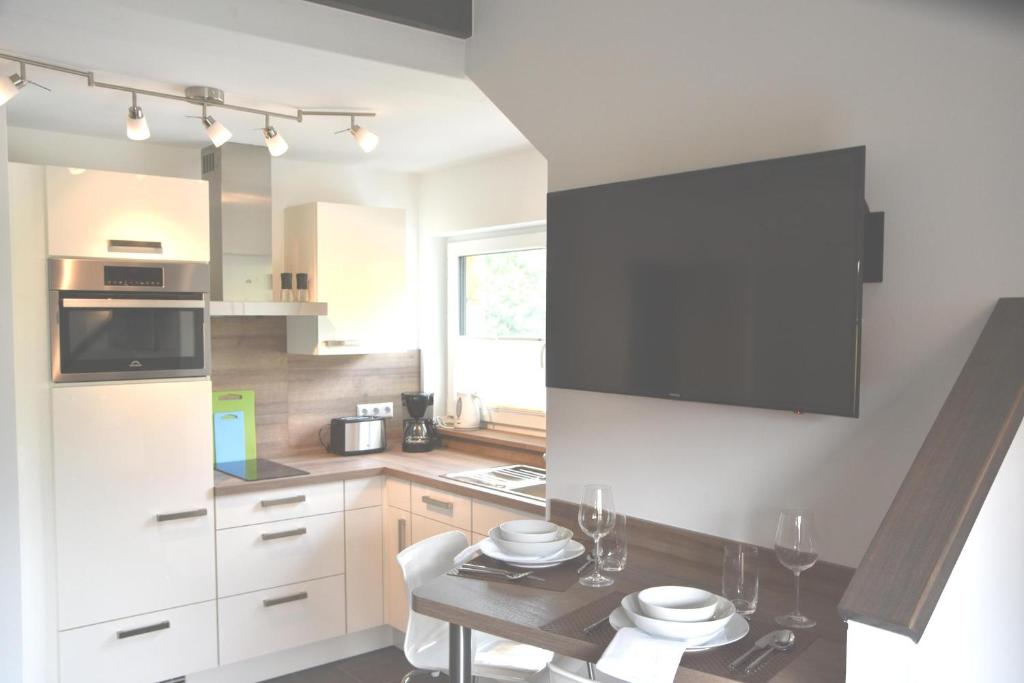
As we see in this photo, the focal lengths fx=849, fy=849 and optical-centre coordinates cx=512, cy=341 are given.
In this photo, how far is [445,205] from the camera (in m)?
4.55

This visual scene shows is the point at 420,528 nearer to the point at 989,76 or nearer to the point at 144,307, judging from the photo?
the point at 144,307

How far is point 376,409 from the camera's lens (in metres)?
4.58

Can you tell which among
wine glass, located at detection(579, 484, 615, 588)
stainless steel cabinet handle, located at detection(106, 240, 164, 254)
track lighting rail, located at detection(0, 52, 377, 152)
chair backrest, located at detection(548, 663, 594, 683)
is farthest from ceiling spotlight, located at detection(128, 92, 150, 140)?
chair backrest, located at detection(548, 663, 594, 683)

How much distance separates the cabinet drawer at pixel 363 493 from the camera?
150 inches

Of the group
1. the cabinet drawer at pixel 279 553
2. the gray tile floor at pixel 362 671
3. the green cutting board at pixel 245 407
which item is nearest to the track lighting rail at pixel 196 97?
the green cutting board at pixel 245 407

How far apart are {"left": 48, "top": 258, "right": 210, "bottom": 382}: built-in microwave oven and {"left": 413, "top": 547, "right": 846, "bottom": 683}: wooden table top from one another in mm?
1840

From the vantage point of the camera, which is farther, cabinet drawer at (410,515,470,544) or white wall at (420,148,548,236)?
white wall at (420,148,548,236)

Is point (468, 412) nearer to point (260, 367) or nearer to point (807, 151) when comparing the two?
point (260, 367)

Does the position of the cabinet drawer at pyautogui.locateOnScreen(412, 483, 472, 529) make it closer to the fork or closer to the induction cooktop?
the induction cooktop

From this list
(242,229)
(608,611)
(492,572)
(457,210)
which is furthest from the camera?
(457,210)

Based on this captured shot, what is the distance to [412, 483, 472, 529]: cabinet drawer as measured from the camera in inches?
136

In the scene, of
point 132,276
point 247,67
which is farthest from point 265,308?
point 247,67

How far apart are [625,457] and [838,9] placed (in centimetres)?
134

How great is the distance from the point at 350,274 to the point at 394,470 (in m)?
1.03
